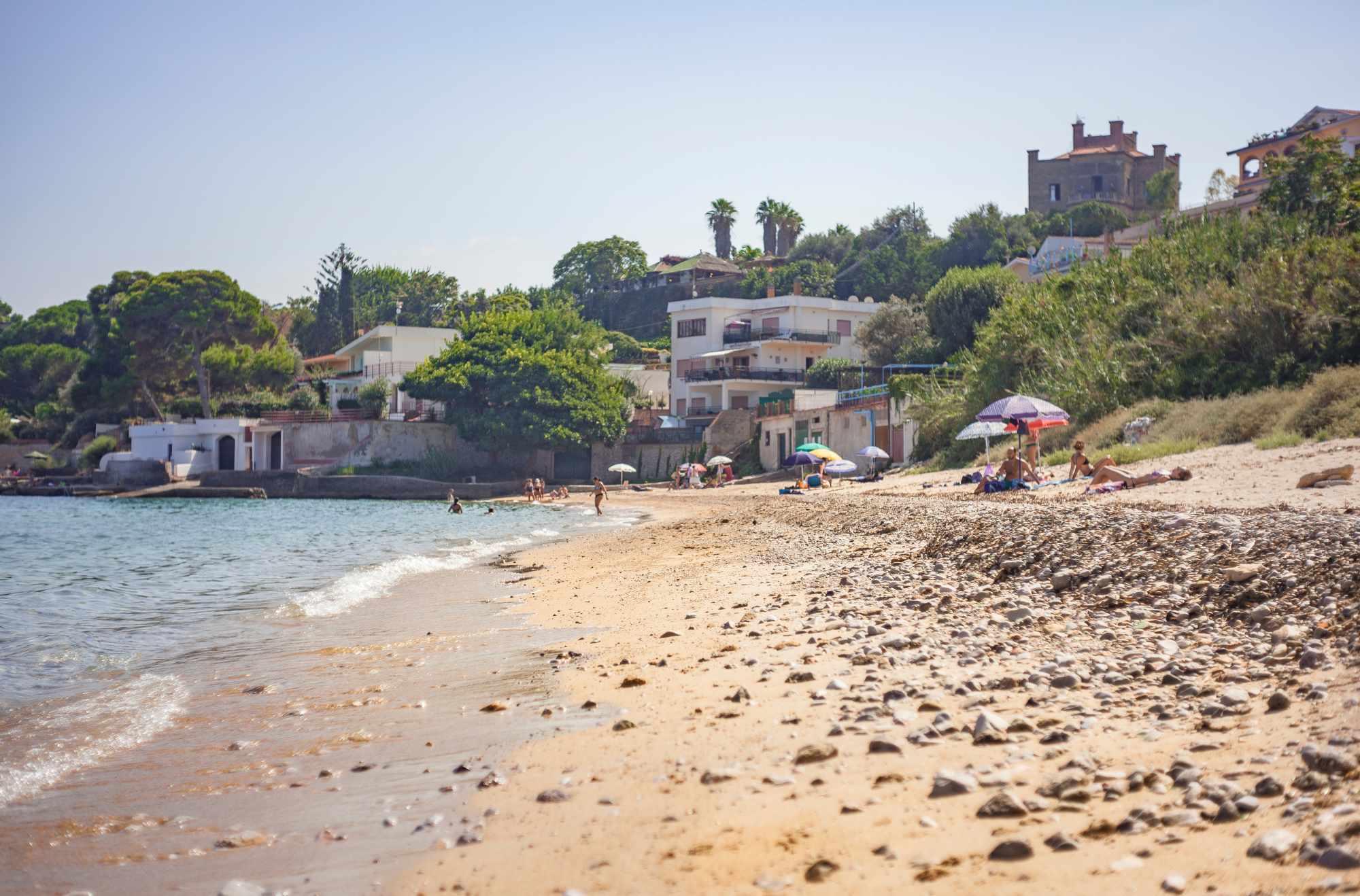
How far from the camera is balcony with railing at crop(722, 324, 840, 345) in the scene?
7106 cm

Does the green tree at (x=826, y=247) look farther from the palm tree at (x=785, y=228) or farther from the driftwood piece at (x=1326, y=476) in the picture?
the driftwood piece at (x=1326, y=476)

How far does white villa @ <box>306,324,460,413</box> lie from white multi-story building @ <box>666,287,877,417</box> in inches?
636

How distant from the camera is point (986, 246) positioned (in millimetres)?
81938

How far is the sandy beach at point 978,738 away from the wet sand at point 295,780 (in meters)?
0.29

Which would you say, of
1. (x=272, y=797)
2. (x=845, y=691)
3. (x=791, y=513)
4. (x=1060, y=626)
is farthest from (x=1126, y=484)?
(x=272, y=797)

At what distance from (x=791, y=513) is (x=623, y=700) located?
761 inches

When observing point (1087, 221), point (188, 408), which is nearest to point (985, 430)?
point (188, 408)

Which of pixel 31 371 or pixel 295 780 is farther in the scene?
pixel 31 371

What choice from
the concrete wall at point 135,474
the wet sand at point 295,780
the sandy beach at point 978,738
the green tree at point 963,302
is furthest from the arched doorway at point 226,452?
the sandy beach at point 978,738

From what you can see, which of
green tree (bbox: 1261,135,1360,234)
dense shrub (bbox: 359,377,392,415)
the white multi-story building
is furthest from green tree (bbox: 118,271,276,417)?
green tree (bbox: 1261,135,1360,234)

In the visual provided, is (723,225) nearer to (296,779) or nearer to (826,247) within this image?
(826,247)

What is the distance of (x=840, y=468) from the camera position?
39.4m

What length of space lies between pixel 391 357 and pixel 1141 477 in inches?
2526

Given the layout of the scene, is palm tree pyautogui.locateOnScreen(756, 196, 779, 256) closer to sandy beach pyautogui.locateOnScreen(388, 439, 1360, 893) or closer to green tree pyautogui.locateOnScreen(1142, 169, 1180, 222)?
green tree pyautogui.locateOnScreen(1142, 169, 1180, 222)
